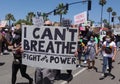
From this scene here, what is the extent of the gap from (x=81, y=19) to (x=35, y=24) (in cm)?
924

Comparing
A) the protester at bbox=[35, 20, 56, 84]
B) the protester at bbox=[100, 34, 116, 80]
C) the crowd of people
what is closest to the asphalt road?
the crowd of people

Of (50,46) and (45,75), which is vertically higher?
(50,46)

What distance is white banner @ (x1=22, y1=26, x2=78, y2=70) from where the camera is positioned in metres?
7.89

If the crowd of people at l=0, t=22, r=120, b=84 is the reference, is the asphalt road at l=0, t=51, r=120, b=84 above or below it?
below

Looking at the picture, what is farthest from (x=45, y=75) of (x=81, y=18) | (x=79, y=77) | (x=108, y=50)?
(x=81, y=18)

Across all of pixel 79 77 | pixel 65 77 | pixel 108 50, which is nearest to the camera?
pixel 65 77

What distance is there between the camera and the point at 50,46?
7.91m

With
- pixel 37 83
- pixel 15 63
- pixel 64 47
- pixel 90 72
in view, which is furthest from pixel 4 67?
pixel 64 47

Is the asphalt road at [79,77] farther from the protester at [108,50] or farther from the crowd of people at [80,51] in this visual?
the protester at [108,50]

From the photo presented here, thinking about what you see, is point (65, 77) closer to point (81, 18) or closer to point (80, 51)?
point (81, 18)

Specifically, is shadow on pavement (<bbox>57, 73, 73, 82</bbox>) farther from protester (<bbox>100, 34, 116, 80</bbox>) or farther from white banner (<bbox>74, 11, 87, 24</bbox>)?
white banner (<bbox>74, 11, 87, 24</bbox>)

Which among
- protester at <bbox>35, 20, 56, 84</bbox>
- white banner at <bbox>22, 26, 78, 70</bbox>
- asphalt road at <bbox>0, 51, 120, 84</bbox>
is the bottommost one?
asphalt road at <bbox>0, 51, 120, 84</bbox>

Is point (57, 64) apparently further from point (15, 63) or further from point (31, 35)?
point (15, 63)

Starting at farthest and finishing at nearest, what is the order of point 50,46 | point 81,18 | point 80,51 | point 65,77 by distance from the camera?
point 80,51
point 81,18
point 65,77
point 50,46
